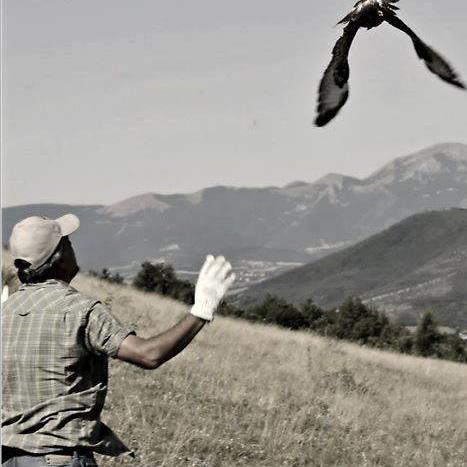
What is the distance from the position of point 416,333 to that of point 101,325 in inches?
2447

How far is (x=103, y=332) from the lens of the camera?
2666 millimetres

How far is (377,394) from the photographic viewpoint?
13.6 m

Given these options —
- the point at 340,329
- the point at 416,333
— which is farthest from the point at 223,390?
the point at 416,333

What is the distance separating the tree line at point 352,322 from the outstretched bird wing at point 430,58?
44.0 metres

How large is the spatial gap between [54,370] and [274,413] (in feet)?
23.2

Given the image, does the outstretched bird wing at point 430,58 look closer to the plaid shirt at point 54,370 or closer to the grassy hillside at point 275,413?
the plaid shirt at point 54,370

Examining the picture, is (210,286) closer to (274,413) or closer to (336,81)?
(336,81)

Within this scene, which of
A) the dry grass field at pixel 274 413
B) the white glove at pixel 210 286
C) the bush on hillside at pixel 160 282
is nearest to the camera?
the white glove at pixel 210 286

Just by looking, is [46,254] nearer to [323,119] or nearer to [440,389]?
[323,119]

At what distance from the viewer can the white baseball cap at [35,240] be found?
2811mm

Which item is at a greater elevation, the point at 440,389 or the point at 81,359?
the point at 81,359

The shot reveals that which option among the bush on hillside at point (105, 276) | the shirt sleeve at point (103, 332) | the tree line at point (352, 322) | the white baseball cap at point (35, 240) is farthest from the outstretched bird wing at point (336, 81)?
the tree line at point (352, 322)

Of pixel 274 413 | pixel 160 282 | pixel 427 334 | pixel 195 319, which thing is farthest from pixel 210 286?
pixel 427 334

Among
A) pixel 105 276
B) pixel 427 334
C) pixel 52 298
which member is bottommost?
pixel 427 334
